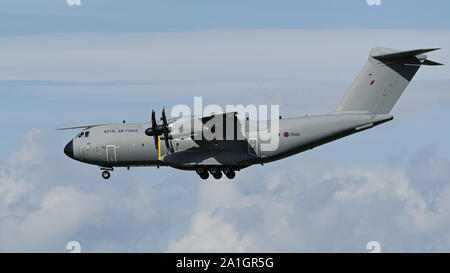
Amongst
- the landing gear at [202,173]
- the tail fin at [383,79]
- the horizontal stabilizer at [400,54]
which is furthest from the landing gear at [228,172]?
the horizontal stabilizer at [400,54]

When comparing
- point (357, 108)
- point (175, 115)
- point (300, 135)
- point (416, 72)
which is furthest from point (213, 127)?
point (416, 72)

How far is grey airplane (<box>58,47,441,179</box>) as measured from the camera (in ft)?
145

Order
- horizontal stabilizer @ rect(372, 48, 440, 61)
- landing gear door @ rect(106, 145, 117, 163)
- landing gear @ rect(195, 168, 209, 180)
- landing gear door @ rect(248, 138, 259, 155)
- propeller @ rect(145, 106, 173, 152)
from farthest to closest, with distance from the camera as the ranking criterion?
landing gear door @ rect(106, 145, 117, 163)
landing gear @ rect(195, 168, 209, 180)
landing gear door @ rect(248, 138, 259, 155)
propeller @ rect(145, 106, 173, 152)
horizontal stabilizer @ rect(372, 48, 440, 61)

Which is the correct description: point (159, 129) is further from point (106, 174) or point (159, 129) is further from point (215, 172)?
point (106, 174)

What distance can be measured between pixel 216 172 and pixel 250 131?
326cm

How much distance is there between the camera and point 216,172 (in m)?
46.3

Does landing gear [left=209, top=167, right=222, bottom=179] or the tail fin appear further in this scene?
landing gear [left=209, top=167, right=222, bottom=179]

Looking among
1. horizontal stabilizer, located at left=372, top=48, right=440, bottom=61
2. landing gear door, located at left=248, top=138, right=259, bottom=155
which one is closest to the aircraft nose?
landing gear door, located at left=248, top=138, right=259, bottom=155

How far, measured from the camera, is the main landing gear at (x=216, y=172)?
46.1 metres

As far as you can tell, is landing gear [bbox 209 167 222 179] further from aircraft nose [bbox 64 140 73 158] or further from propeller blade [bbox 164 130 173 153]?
aircraft nose [bbox 64 140 73 158]

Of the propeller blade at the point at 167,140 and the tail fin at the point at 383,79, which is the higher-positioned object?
the tail fin at the point at 383,79

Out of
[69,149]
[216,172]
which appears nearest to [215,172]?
[216,172]

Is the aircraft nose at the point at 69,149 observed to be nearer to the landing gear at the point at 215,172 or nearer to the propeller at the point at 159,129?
the propeller at the point at 159,129
